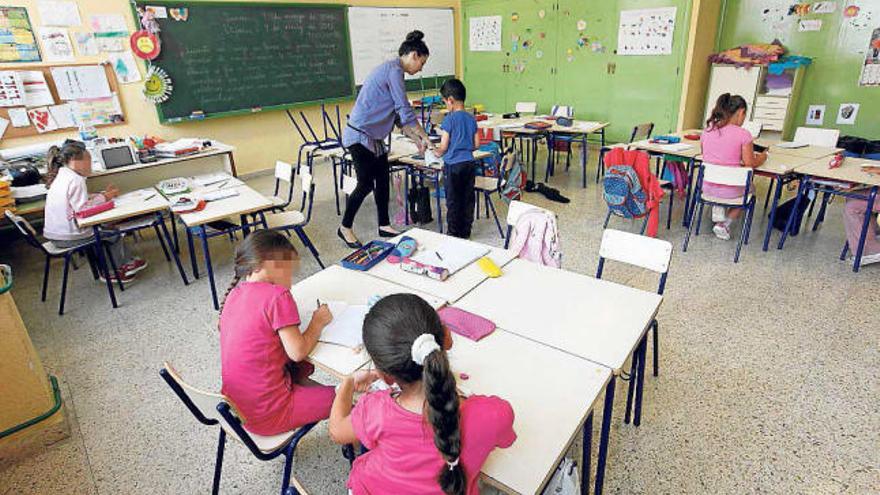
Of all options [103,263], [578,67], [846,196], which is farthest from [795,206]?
[103,263]

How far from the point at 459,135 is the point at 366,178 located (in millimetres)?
809

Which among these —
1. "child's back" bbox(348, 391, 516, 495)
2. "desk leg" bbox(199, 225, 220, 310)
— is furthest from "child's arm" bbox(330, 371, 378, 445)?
"desk leg" bbox(199, 225, 220, 310)

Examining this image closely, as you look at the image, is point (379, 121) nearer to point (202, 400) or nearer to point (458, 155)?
point (458, 155)

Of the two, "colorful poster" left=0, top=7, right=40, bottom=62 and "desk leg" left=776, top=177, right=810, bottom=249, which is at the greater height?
"colorful poster" left=0, top=7, right=40, bottom=62

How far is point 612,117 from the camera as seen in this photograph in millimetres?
7004

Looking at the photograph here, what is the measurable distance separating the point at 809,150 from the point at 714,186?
103 cm

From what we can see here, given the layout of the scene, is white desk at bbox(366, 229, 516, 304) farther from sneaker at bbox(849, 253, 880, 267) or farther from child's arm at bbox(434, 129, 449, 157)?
sneaker at bbox(849, 253, 880, 267)

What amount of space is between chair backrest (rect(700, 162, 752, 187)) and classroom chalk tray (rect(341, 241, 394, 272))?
2.63 metres

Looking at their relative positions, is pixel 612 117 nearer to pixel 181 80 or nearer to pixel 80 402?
pixel 181 80

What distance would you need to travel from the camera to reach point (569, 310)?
171 centimetres

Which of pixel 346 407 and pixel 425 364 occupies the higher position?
pixel 425 364

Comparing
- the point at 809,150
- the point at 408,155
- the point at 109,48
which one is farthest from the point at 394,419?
the point at 109,48

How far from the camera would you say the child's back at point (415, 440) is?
1.03 meters

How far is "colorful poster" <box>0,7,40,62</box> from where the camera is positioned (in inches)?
171
